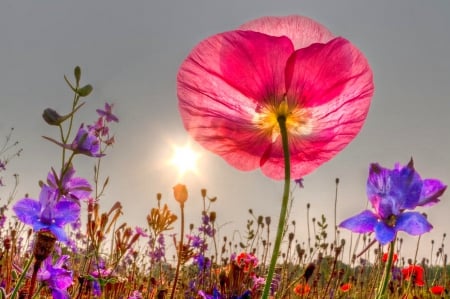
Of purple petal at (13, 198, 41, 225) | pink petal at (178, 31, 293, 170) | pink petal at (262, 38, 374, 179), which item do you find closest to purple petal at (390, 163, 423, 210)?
pink petal at (262, 38, 374, 179)

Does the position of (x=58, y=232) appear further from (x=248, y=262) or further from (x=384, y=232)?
(x=248, y=262)

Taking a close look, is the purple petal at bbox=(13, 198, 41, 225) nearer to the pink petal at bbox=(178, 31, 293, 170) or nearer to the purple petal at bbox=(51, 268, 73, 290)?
the purple petal at bbox=(51, 268, 73, 290)

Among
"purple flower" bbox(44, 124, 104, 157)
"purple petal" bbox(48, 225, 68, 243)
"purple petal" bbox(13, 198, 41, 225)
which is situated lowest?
"purple petal" bbox(48, 225, 68, 243)

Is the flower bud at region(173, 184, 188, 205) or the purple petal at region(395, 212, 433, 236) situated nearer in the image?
the purple petal at region(395, 212, 433, 236)

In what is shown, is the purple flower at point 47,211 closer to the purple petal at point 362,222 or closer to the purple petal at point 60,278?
the purple petal at point 60,278

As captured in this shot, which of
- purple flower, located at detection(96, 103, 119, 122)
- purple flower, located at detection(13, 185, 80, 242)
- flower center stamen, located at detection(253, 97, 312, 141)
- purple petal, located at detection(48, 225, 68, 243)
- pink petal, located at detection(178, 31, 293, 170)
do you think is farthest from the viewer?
purple flower, located at detection(96, 103, 119, 122)
